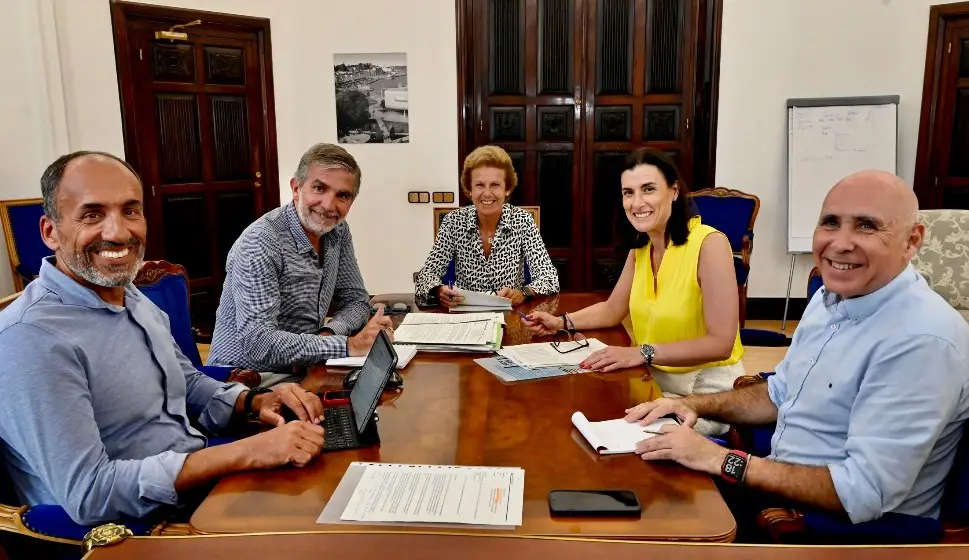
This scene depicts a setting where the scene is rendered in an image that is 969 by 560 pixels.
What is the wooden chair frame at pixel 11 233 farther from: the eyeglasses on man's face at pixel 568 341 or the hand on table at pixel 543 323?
the eyeglasses on man's face at pixel 568 341

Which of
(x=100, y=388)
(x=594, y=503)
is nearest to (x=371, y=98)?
(x=100, y=388)

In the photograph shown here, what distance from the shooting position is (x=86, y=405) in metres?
1.33

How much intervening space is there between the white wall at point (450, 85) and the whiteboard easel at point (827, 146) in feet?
0.43

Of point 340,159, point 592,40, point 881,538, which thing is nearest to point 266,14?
point 592,40

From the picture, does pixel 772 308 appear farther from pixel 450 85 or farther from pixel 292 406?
pixel 292 406

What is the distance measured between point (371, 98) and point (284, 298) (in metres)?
3.51

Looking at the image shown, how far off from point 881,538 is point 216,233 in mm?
5070

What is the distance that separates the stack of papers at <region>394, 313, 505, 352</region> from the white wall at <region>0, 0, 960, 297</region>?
331 centimetres

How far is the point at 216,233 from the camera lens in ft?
17.7

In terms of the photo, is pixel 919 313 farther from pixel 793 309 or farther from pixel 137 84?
pixel 137 84

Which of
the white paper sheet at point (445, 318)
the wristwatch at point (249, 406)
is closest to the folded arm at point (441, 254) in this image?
the white paper sheet at point (445, 318)

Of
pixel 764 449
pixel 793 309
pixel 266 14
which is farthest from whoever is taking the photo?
pixel 793 309

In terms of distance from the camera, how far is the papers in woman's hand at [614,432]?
137 cm

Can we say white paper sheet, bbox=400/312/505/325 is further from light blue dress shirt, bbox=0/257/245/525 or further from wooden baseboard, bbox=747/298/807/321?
wooden baseboard, bbox=747/298/807/321
